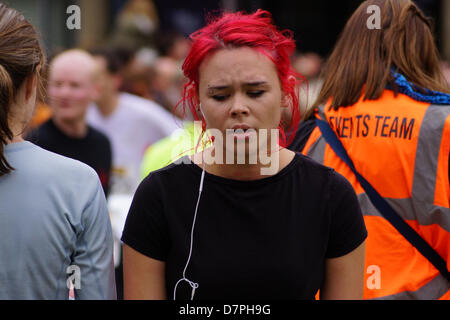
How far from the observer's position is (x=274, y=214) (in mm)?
2203

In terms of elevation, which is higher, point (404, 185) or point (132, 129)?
point (404, 185)

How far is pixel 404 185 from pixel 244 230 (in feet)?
3.20

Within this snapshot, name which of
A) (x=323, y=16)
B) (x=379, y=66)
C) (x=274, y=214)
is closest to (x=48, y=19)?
(x=323, y=16)

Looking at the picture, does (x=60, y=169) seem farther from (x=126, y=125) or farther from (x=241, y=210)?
(x=126, y=125)

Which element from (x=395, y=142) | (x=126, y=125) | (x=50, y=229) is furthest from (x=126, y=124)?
(x=50, y=229)

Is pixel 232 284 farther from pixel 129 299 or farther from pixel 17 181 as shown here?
pixel 17 181

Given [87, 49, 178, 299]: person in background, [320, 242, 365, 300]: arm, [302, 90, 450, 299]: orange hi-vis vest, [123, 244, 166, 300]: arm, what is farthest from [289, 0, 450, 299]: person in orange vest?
[87, 49, 178, 299]: person in background

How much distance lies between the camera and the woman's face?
85.8 inches

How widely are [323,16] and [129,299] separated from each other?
11613 mm

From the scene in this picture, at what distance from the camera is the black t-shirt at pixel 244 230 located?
2.15 m

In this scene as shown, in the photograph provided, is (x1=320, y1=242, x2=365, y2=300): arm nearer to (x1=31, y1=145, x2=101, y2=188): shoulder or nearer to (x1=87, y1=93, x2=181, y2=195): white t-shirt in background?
(x1=31, y1=145, x2=101, y2=188): shoulder

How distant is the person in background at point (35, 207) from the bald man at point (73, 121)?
300 cm

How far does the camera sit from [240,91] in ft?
7.16

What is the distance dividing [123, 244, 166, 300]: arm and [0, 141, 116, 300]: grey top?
84 millimetres
